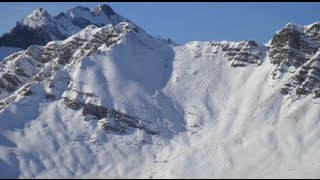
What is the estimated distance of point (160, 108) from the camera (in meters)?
160

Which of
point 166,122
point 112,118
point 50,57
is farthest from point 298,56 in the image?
point 50,57

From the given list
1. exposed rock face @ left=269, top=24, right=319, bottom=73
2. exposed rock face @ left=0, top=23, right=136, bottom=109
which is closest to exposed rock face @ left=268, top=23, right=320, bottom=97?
exposed rock face @ left=269, top=24, right=319, bottom=73

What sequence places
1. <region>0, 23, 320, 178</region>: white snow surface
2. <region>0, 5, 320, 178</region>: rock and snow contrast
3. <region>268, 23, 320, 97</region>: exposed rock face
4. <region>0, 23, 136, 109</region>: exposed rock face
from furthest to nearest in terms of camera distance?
<region>0, 23, 136, 109</region>: exposed rock face
<region>268, 23, 320, 97</region>: exposed rock face
<region>0, 5, 320, 178</region>: rock and snow contrast
<region>0, 23, 320, 178</region>: white snow surface

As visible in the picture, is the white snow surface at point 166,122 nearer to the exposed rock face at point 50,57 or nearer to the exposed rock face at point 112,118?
the exposed rock face at point 112,118

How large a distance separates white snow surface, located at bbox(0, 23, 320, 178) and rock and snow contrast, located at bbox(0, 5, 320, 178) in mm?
219

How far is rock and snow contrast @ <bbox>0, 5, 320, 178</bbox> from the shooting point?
13975 cm

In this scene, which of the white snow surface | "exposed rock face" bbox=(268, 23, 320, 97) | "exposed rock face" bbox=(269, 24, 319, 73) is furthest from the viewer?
"exposed rock face" bbox=(269, 24, 319, 73)

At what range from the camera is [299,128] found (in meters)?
146

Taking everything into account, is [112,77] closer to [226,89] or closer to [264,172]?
[226,89]

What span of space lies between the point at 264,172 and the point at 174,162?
17.3 meters

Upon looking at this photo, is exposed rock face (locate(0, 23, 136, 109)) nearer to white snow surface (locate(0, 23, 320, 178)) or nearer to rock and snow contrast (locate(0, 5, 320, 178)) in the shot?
rock and snow contrast (locate(0, 5, 320, 178))

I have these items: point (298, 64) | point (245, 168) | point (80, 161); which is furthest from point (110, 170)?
point (298, 64)

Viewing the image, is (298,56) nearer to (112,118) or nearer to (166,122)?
(166,122)

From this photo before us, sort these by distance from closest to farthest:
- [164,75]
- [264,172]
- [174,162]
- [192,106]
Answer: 1. [264,172]
2. [174,162]
3. [192,106]
4. [164,75]
